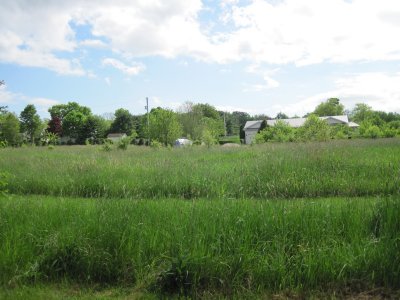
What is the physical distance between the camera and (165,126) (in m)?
53.1

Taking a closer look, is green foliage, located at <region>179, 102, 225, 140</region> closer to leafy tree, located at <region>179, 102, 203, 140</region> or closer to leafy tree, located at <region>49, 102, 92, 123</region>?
leafy tree, located at <region>179, 102, 203, 140</region>

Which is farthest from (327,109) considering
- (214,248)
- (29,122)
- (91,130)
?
(214,248)

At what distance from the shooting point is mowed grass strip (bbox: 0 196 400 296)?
4.10 meters

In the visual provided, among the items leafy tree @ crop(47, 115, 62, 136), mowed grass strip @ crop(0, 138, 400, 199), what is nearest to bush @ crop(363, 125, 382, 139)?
mowed grass strip @ crop(0, 138, 400, 199)

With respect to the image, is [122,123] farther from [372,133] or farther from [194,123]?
[372,133]

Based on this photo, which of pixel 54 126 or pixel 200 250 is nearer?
pixel 200 250

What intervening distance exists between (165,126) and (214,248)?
162 feet

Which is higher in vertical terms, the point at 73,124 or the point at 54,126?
the point at 73,124

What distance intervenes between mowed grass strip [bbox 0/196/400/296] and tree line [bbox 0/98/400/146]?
33288mm

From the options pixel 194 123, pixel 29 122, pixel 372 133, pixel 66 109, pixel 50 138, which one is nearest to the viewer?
pixel 50 138

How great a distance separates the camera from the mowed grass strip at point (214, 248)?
410 cm

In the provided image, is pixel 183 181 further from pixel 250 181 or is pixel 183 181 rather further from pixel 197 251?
pixel 197 251

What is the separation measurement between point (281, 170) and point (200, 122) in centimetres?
7432

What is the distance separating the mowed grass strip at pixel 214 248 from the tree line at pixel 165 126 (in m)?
33.3
